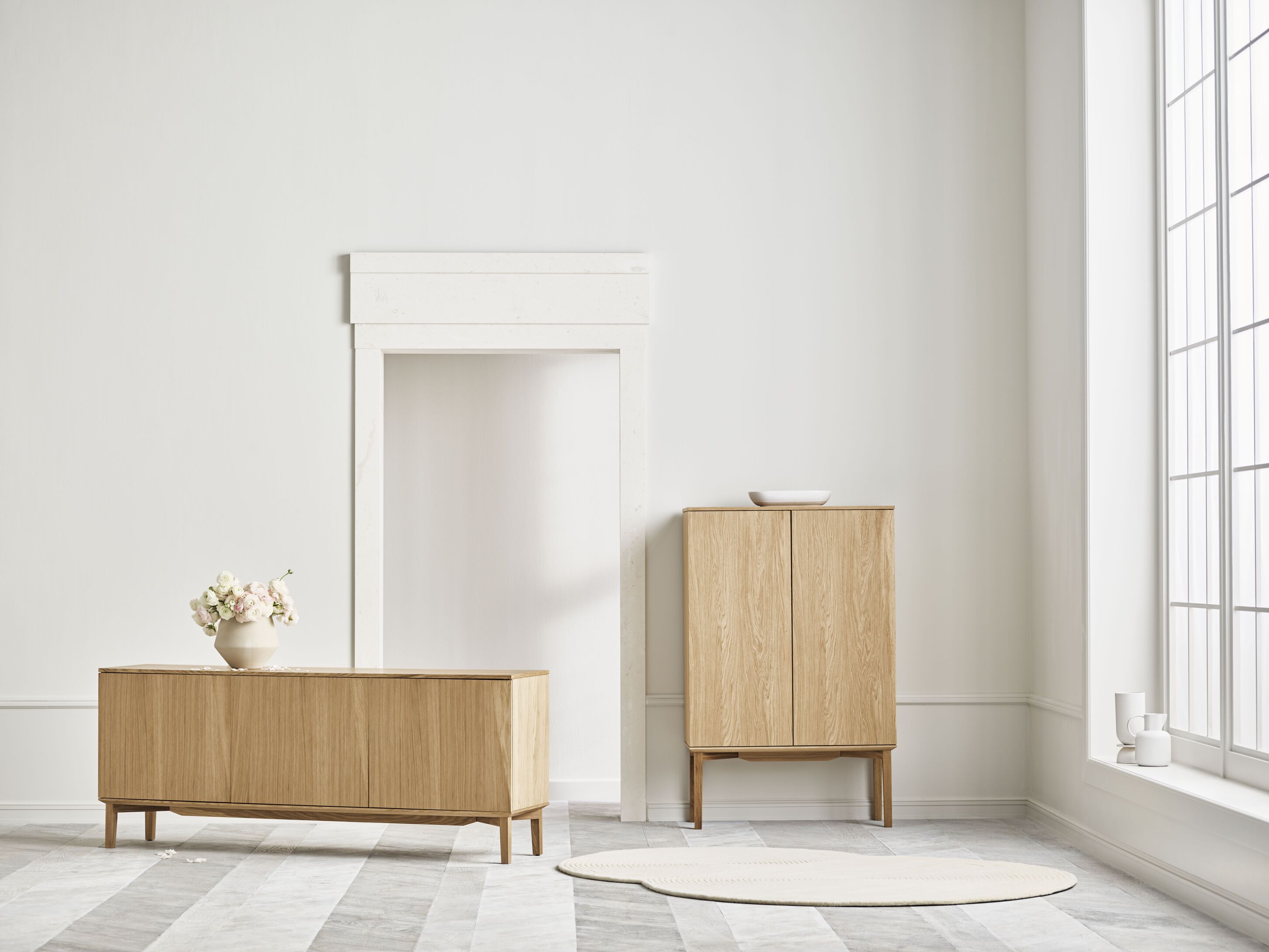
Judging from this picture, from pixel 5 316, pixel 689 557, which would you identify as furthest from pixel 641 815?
pixel 5 316

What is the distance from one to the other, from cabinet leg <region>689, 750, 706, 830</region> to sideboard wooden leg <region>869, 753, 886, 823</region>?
86 cm

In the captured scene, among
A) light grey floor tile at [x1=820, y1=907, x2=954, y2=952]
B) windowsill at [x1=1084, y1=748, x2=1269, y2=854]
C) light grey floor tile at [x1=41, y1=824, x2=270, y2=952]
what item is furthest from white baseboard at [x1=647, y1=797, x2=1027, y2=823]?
light grey floor tile at [x1=41, y1=824, x2=270, y2=952]

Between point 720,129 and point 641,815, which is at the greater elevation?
point 720,129

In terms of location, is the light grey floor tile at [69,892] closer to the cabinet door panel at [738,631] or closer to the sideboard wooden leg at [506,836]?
the sideboard wooden leg at [506,836]

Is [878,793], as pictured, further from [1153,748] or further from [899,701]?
[1153,748]

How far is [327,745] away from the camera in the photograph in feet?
16.9

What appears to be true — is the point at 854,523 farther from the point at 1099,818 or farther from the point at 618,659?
the point at 618,659

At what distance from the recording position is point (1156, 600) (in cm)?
534

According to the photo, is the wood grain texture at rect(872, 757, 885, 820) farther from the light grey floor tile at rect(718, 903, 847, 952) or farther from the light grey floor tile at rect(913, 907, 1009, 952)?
the light grey floor tile at rect(718, 903, 847, 952)

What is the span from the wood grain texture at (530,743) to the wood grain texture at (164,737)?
1285mm

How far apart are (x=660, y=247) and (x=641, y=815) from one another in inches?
115

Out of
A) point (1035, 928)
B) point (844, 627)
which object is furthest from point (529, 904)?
point (844, 627)

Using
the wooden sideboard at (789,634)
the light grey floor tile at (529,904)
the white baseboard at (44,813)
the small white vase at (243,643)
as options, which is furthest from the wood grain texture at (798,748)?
the white baseboard at (44,813)

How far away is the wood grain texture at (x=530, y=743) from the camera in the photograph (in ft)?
16.4
